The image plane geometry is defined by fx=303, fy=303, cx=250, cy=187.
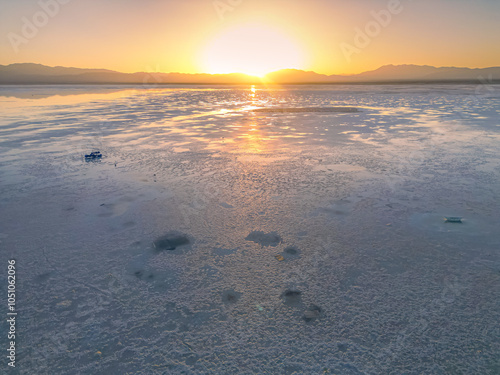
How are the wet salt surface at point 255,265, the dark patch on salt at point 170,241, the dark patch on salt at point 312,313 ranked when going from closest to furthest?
the wet salt surface at point 255,265, the dark patch on salt at point 312,313, the dark patch on salt at point 170,241

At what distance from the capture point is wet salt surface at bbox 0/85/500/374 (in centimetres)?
240

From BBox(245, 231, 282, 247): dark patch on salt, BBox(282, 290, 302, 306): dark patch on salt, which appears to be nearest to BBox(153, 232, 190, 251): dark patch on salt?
BBox(245, 231, 282, 247): dark patch on salt

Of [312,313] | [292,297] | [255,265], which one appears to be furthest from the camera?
[255,265]

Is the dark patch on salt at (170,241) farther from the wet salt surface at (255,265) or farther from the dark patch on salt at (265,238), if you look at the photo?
the dark patch on salt at (265,238)

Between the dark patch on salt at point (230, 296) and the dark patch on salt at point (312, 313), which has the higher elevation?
the dark patch on salt at point (230, 296)

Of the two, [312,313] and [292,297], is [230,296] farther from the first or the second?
[312,313]

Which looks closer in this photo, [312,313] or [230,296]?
[312,313]

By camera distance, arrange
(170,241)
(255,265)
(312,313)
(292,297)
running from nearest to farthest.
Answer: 1. (312,313)
2. (292,297)
3. (255,265)
4. (170,241)

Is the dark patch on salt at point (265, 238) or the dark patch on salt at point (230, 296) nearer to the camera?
the dark patch on salt at point (230, 296)

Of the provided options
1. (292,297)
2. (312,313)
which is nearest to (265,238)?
(292,297)

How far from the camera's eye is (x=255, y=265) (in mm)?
3533

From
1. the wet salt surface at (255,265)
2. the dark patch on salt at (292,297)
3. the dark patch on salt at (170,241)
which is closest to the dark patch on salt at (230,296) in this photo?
the wet salt surface at (255,265)

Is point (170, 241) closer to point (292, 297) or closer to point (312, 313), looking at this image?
point (292, 297)

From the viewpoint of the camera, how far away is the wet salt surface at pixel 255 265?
7.88 feet
